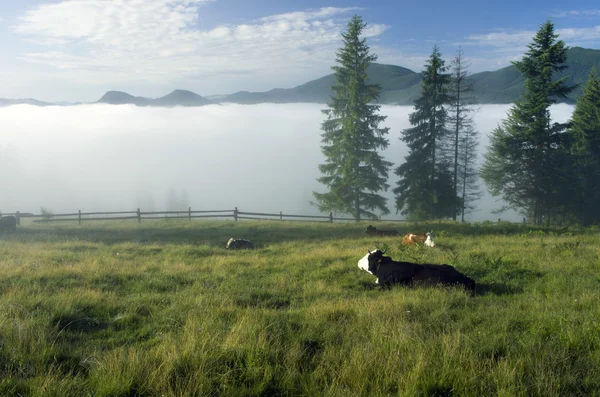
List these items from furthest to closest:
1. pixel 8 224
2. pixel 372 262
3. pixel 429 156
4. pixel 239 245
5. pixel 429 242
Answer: pixel 429 156 → pixel 8 224 → pixel 239 245 → pixel 429 242 → pixel 372 262

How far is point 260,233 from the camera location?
934 inches

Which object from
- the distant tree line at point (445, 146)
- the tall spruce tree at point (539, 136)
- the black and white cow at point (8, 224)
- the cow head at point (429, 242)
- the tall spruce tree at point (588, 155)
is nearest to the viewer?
the cow head at point (429, 242)

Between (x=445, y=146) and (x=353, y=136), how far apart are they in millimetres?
8844

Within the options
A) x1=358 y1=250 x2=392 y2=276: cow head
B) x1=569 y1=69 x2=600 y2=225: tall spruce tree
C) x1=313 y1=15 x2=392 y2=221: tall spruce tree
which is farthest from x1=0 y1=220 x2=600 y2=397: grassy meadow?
x1=569 y1=69 x2=600 y2=225: tall spruce tree

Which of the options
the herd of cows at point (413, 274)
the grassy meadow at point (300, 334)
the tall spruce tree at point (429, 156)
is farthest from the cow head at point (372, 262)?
the tall spruce tree at point (429, 156)

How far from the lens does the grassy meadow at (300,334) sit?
149 inches

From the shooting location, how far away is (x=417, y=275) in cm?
863

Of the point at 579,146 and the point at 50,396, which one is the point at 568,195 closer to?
the point at 579,146

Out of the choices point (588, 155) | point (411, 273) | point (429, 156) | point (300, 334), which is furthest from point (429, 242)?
point (588, 155)

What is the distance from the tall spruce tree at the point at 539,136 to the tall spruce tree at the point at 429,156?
473cm

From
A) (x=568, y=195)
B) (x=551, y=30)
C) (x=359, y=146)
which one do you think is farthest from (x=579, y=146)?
(x=359, y=146)

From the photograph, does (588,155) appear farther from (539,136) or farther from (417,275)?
(417,275)

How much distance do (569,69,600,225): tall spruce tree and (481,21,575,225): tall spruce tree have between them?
2611 mm

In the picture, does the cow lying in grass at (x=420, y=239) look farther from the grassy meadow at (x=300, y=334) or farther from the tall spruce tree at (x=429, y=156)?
the tall spruce tree at (x=429, y=156)
